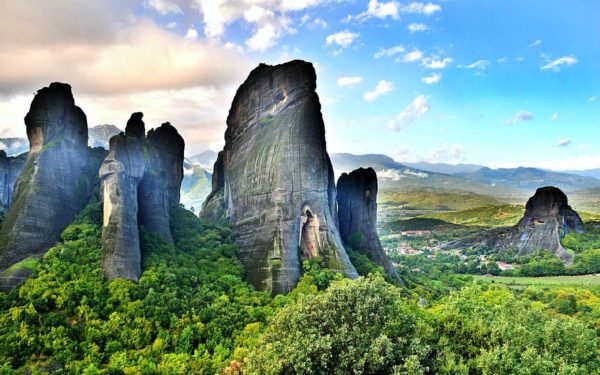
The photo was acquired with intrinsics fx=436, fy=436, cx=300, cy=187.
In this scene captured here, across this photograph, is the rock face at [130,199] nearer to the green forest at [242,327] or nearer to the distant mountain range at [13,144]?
the green forest at [242,327]

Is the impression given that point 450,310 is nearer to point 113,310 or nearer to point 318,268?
point 318,268

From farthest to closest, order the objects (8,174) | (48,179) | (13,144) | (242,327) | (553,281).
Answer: (13,144) → (553,281) → (8,174) → (48,179) → (242,327)

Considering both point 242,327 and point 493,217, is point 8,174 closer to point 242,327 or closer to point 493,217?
point 242,327

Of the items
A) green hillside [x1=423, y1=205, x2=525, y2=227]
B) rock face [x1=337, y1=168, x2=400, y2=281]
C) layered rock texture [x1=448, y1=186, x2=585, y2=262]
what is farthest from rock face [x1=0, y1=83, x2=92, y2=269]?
green hillside [x1=423, y1=205, x2=525, y2=227]

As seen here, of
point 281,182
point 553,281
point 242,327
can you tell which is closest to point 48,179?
point 281,182

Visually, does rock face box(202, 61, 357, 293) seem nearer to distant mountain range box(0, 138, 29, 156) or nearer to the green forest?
the green forest

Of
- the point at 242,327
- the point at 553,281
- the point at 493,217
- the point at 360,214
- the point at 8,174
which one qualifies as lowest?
the point at 553,281

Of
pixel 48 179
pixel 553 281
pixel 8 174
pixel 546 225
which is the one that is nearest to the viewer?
pixel 48 179
